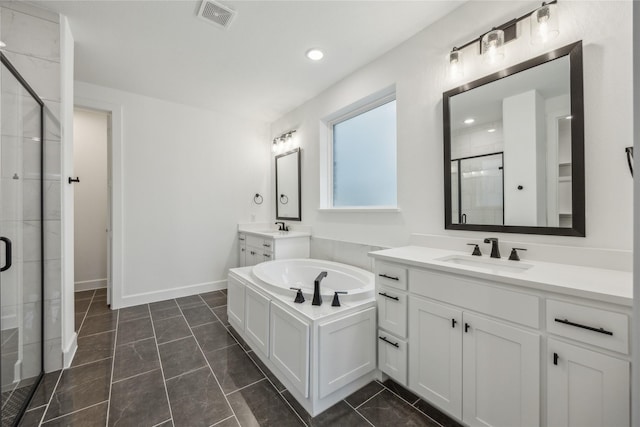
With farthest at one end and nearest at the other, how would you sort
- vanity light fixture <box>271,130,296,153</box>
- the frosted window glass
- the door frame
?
vanity light fixture <box>271,130,296,153</box> → the door frame → the frosted window glass

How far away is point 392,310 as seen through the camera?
A: 1.67 m

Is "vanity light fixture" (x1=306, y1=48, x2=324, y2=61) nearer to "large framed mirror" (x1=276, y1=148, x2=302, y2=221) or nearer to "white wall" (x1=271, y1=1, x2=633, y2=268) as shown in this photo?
"white wall" (x1=271, y1=1, x2=633, y2=268)

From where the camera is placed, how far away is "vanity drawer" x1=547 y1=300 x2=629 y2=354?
92 cm

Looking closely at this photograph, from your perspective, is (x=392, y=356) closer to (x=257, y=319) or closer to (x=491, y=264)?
(x=491, y=264)

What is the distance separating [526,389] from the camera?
1.12 meters

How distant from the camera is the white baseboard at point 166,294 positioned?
10.1ft

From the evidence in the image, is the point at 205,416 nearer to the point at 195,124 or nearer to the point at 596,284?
the point at 596,284

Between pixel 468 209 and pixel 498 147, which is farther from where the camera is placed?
pixel 468 209

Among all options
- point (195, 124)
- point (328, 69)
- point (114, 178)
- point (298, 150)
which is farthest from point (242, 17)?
point (114, 178)

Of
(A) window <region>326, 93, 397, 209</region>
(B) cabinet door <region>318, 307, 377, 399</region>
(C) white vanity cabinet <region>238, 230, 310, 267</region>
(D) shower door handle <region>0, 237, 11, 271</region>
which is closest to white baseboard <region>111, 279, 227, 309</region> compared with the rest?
(C) white vanity cabinet <region>238, 230, 310, 267</region>

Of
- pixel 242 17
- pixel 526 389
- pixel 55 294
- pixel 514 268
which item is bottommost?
pixel 526 389

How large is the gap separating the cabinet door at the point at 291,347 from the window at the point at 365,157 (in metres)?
1.39

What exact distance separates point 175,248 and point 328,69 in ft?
9.53

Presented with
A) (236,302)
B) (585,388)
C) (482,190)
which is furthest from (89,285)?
(585,388)
